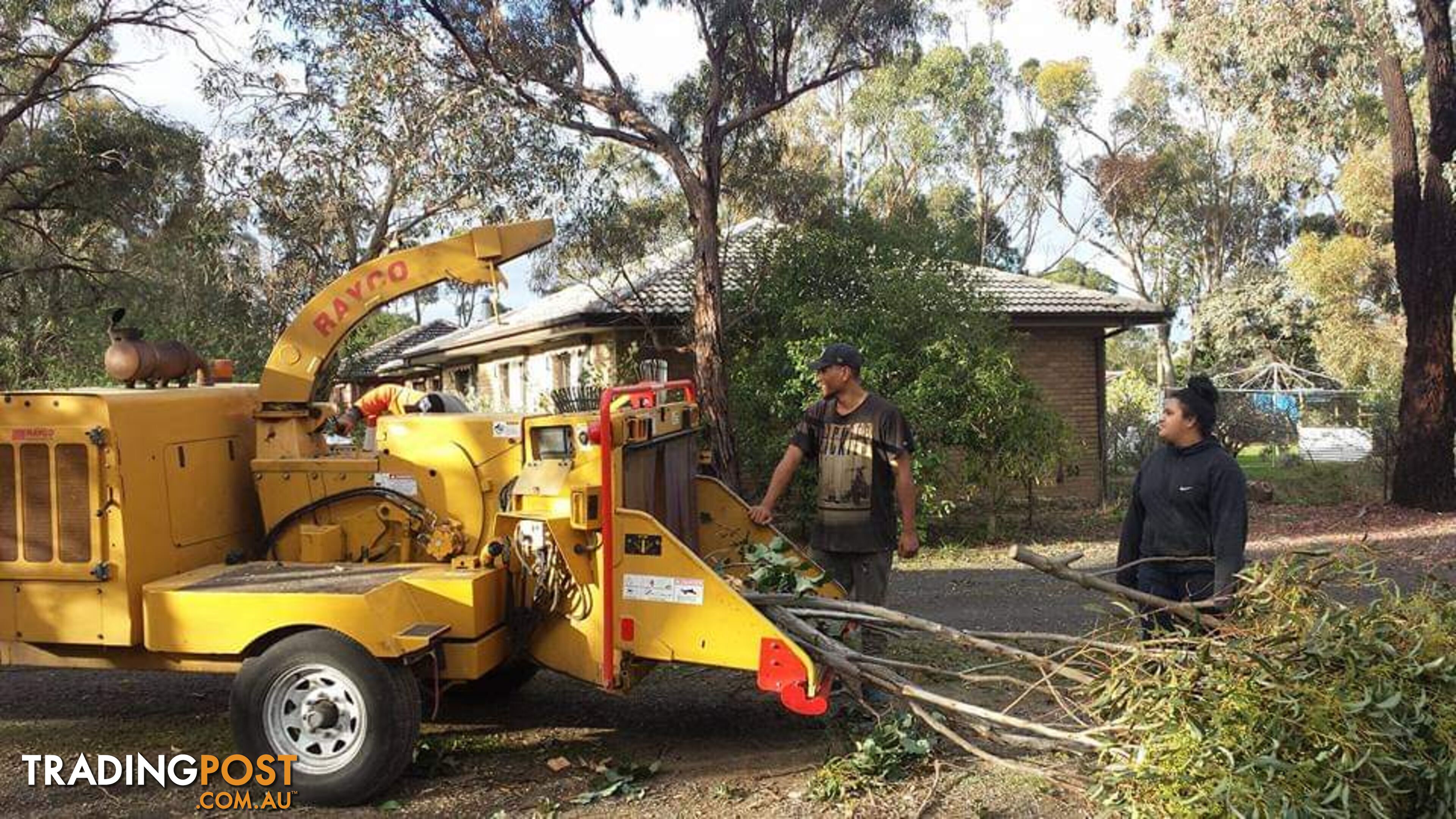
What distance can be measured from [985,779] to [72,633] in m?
4.22

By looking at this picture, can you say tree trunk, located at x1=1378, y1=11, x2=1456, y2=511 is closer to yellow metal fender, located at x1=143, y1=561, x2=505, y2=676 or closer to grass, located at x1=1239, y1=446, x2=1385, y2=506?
grass, located at x1=1239, y1=446, x2=1385, y2=506

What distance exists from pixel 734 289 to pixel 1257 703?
10481 mm

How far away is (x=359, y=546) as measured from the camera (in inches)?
230

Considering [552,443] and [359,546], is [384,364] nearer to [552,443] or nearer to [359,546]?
[359,546]

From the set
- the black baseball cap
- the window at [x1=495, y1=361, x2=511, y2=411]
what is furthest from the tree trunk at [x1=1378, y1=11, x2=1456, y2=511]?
the window at [x1=495, y1=361, x2=511, y2=411]

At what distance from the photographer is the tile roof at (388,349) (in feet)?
65.3

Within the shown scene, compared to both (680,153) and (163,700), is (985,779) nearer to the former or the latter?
(163,700)

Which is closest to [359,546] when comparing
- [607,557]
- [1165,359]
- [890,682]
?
[607,557]

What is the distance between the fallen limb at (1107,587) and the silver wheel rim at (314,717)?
2.87 metres

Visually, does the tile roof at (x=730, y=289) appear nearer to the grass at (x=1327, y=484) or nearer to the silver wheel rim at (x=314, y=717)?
the grass at (x=1327, y=484)

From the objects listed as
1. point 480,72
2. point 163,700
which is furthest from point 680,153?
point 163,700

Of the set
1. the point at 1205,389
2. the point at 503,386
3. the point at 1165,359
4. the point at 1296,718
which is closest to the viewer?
the point at 1296,718

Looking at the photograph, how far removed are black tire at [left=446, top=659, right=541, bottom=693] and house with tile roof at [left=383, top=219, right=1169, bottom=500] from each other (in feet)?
22.6

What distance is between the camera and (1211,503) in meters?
4.79
